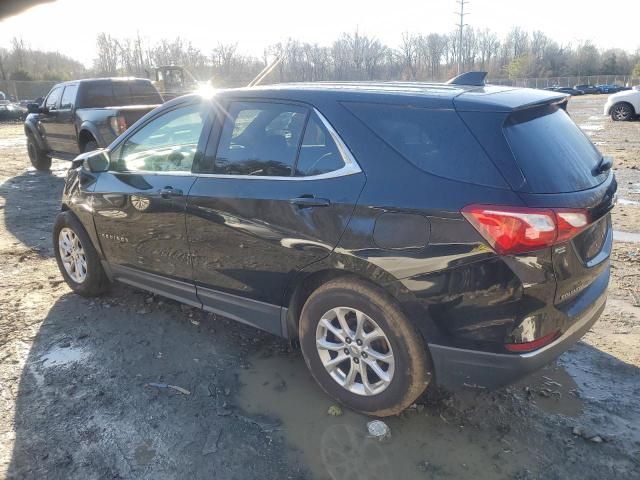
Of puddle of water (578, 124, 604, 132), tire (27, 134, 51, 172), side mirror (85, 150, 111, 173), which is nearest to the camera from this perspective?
side mirror (85, 150, 111, 173)

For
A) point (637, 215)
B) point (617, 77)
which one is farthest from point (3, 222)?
point (617, 77)

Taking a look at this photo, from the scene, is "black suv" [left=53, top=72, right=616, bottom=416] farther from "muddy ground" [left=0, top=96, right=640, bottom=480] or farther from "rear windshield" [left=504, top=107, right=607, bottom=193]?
"muddy ground" [left=0, top=96, right=640, bottom=480]

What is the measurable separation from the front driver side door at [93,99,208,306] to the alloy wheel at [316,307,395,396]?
1179 millimetres

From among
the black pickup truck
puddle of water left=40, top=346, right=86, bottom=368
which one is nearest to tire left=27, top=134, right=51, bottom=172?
the black pickup truck

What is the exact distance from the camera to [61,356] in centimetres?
368

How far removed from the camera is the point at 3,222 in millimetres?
7340

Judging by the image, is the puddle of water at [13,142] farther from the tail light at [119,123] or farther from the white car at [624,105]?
the white car at [624,105]

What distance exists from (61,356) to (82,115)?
735 centimetres

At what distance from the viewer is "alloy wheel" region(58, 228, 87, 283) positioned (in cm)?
461

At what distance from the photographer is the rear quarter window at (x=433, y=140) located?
8.14 ft

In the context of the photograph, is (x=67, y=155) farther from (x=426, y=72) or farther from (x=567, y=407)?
(x=426, y=72)

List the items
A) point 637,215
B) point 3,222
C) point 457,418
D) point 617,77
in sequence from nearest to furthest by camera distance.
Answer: point 457,418
point 637,215
point 3,222
point 617,77

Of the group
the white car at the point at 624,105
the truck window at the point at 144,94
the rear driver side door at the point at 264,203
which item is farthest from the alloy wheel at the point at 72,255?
the white car at the point at 624,105

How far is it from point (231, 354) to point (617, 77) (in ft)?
303
